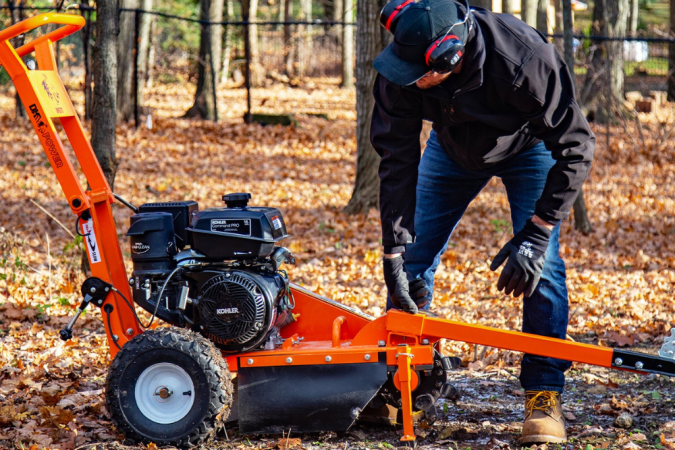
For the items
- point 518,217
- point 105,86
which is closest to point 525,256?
point 518,217

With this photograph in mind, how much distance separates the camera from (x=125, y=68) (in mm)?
13984

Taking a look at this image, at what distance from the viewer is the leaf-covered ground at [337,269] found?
3.41 meters

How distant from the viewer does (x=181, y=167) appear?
10.7 m

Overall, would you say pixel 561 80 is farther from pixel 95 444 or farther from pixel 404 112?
pixel 95 444

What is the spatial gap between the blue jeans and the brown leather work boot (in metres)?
0.04

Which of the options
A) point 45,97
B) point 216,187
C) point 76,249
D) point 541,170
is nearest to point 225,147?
point 216,187

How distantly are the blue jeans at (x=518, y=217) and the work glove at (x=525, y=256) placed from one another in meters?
0.24

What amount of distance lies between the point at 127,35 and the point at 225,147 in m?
3.74

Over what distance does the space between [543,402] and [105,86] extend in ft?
14.1

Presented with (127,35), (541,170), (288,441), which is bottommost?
(288,441)

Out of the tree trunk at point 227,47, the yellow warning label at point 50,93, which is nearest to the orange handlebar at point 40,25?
the yellow warning label at point 50,93

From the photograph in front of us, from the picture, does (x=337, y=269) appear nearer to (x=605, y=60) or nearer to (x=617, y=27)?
(x=605, y=60)

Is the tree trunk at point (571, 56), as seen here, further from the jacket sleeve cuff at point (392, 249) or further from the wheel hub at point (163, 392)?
the wheel hub at point (163, 392)

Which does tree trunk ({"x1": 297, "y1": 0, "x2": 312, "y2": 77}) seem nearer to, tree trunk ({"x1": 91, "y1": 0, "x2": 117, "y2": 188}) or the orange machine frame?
tree trunk ({"x1": 91, "y1": 0, "x2": 117, "y2": 188})
